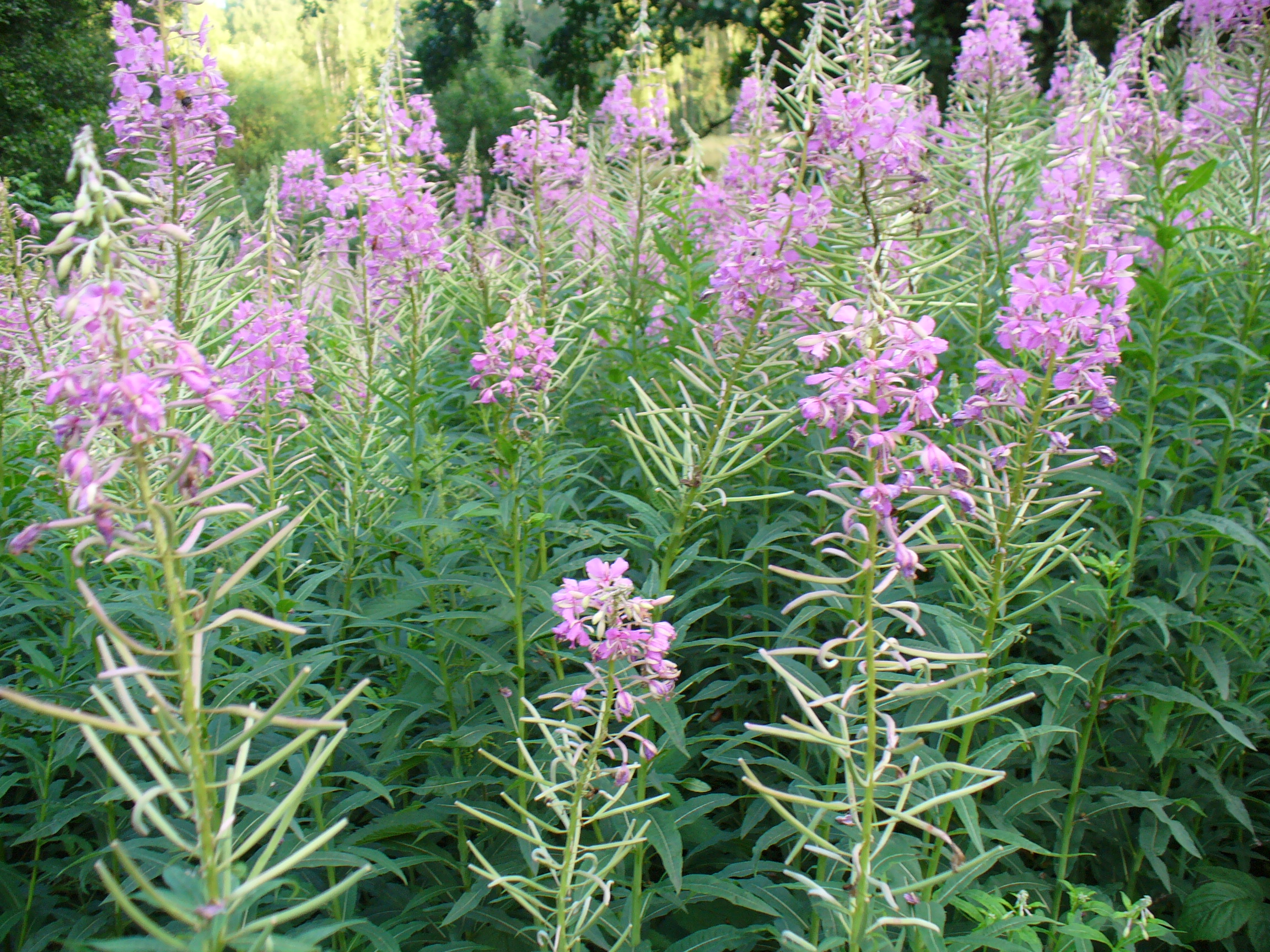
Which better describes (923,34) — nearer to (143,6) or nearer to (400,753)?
(143,6)

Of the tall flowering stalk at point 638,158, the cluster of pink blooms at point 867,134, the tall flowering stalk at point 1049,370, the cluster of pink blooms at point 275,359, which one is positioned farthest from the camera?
the tall flowering stalk at point 638,158

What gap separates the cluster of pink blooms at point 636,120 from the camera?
4941 millimetres

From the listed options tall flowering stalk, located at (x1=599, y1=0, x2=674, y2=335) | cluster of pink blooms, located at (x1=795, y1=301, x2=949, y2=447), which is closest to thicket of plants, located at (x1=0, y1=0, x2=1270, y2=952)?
cluster of pink blooms, located at (x1=795, y1=301, x2=949, y2=447)

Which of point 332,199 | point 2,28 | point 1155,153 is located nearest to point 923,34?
point 1155,153

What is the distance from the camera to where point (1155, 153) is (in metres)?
3.51

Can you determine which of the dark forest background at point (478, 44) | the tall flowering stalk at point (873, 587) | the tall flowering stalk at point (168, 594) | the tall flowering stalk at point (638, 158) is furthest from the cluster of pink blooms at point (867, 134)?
the dark forest background at point (478, 44)

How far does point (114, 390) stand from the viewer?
108 cm

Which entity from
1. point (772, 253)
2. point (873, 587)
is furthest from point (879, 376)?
point (772, 253)

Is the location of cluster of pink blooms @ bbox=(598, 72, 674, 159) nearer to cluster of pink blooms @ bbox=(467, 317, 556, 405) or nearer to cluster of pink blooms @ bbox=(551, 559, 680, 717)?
cluster of pink blooms @ bbox=(467, 317, 556, 405)

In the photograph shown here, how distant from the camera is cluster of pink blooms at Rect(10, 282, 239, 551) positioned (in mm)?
1084

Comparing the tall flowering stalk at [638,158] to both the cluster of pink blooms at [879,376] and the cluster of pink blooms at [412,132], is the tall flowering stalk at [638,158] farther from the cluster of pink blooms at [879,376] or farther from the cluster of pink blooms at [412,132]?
the cluster of pink blooms at [879,376]

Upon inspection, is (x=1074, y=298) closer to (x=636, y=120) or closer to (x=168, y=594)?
(x=168, y=594)

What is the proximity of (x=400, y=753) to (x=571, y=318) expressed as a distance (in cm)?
279

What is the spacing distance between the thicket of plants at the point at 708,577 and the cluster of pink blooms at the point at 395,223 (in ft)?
0.09
